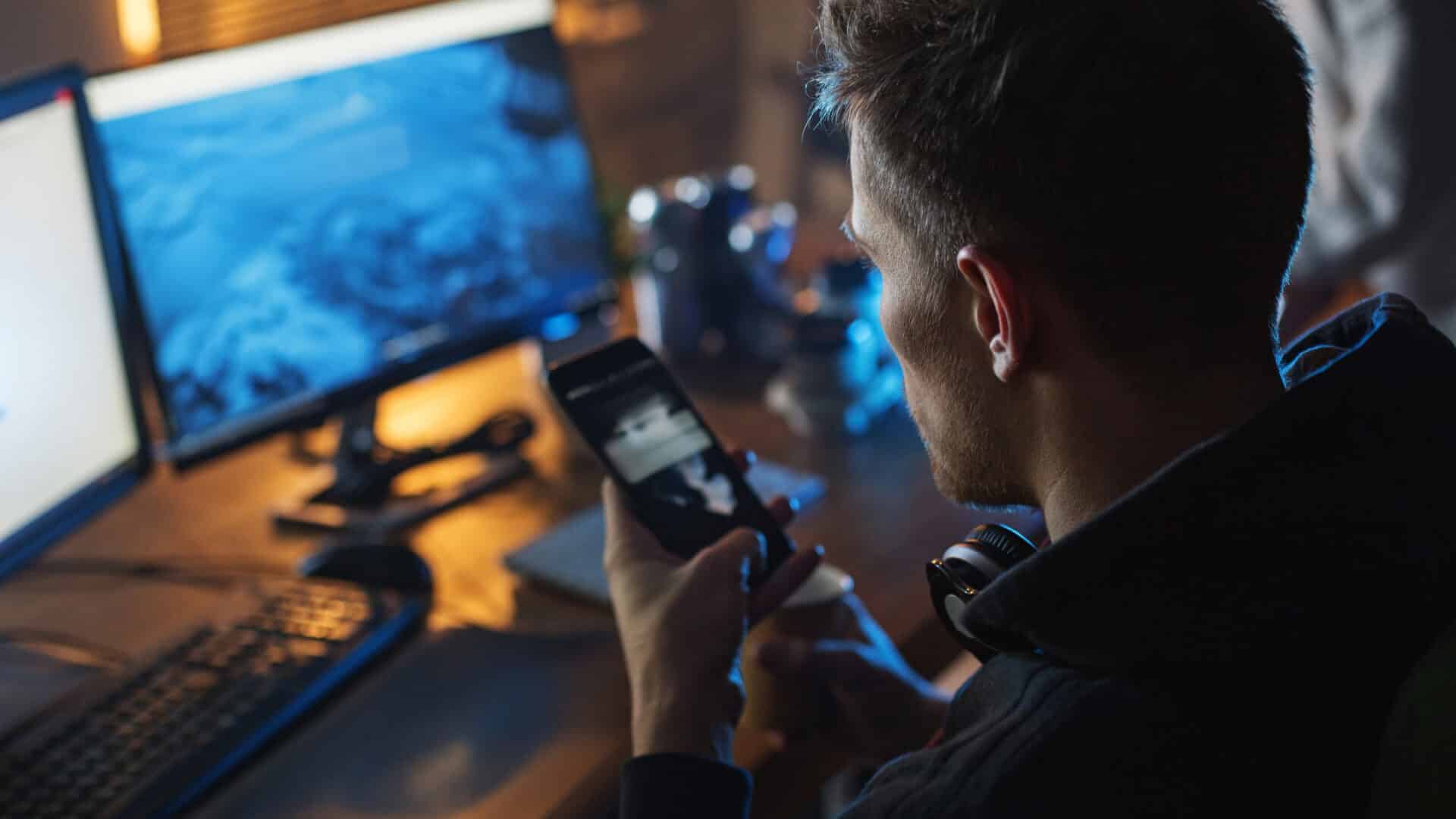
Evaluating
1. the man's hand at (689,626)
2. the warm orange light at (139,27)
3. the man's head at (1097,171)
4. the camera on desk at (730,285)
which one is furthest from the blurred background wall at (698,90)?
the man's head at (1097,171)

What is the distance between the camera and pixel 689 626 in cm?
86

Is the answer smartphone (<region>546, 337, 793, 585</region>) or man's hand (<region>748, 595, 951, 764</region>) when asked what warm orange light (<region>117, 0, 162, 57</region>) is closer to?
→ smartphone (<region>546, 337, 793, 585</region>)

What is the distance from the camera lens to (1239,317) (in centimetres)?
68

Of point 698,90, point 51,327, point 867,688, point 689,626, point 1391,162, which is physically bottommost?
point 867,688

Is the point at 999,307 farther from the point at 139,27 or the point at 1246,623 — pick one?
the point at 139,27

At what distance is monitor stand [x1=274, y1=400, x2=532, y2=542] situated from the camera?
124 cm

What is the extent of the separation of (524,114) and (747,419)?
0.42 metres

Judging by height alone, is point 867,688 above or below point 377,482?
below

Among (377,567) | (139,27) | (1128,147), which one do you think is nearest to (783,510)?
(377,567)

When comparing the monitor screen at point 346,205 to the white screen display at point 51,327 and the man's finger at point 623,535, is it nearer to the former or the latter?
the white screen display at point 51,327

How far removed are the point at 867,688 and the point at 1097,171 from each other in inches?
18.6

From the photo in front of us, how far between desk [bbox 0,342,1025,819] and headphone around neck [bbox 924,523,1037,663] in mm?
216

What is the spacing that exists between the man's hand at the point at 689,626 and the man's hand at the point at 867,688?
4 centimetres

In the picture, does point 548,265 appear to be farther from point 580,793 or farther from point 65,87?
point 580,793
